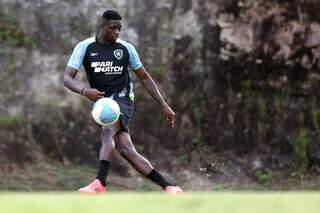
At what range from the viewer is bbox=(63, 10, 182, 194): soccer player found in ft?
26.1

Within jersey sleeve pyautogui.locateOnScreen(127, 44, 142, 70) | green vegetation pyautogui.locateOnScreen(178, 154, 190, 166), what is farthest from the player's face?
green vegetation pyautogui.locateOnScreen(178, 154, 190, 166)

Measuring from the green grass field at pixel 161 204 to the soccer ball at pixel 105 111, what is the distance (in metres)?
3.69

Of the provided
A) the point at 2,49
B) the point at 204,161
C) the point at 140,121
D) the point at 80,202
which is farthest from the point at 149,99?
the point at 80,202

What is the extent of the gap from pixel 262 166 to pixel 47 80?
11.5ft

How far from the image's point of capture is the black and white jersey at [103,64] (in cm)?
807

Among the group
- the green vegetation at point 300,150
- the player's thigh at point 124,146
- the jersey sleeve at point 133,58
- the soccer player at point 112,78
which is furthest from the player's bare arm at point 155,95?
the green vegetation at point 300,150

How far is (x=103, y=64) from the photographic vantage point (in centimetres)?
808

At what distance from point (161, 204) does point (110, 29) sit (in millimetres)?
4496

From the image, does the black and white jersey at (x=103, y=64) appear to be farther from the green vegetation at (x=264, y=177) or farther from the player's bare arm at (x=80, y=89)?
the green vegetation at (x=264, y=177)

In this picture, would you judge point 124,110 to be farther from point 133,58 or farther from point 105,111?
point 133,58

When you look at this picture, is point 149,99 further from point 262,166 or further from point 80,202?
point 80,202

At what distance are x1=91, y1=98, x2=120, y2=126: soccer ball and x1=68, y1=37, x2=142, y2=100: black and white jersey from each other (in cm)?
32

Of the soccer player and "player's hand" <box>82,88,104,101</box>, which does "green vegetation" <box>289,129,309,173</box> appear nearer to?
the soccer player

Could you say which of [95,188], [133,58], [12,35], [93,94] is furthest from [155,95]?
[12,35]
